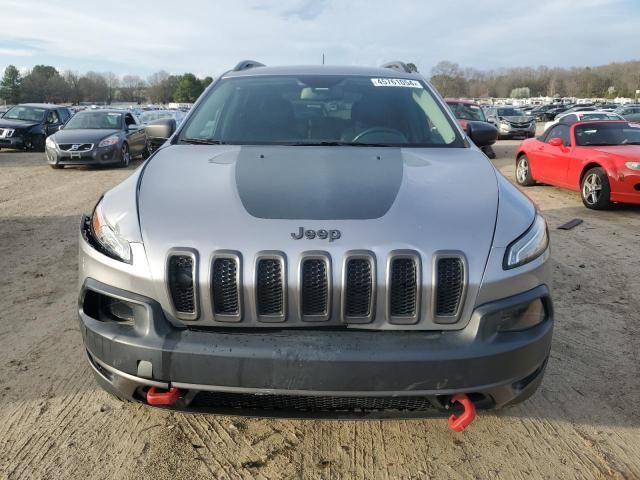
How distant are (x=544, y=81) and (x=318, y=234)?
489 feet

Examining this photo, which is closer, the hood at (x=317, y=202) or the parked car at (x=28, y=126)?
the hood at (x=317, y=202)

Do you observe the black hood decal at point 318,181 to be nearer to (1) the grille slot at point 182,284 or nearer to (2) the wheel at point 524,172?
(1) the grille slot at point 182,284

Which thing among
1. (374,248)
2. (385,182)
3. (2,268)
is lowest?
(2,268)

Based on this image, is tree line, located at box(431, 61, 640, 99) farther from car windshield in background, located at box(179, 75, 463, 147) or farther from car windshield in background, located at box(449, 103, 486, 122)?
car windshield in background, located at box(179, 75, 463, 147)

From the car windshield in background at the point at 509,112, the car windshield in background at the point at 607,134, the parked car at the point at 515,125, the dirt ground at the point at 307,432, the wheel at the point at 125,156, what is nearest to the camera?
the dirt ground at the point at 307,432

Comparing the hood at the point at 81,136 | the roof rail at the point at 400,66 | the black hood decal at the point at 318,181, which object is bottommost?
the hood at the point at 81,136

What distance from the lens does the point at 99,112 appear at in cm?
1428

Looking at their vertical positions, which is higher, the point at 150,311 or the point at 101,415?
the point at 150,311

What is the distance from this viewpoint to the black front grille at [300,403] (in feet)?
7.07

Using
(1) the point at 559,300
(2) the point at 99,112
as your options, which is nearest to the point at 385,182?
(1) the point at 559,300

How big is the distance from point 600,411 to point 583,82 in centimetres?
13306

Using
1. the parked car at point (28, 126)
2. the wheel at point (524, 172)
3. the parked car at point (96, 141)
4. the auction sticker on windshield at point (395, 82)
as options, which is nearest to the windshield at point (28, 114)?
the parked car at point (28, 126)

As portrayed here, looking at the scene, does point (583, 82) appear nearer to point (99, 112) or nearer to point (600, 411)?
point (99, 112)

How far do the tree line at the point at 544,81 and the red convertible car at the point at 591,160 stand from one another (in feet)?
286
